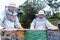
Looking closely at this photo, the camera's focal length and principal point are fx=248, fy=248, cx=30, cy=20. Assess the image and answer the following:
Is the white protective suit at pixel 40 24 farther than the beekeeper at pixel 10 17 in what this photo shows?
Yes

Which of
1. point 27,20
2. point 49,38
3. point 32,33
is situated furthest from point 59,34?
point 27,20

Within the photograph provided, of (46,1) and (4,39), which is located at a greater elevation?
(46,1)

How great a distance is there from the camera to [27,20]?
12766 millimetres

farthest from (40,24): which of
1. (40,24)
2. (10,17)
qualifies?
(10,17)

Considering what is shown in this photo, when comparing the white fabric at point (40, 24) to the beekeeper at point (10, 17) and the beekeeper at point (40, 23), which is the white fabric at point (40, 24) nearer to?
the beekeeper at point (40, 23)

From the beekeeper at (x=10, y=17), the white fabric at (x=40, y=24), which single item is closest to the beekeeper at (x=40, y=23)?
the white fabric at (x=40, y=24)

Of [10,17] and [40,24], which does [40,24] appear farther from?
[10,17]

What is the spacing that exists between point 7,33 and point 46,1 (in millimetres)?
9044

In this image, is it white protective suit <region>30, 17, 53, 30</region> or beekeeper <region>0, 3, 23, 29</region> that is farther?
white protective suit <region>30, 17, 53, 30</region>

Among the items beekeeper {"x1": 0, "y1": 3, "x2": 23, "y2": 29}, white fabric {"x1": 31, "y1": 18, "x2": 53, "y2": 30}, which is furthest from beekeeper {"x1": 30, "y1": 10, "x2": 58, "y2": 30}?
beekeeper {"x1": 0, "y1": 3, "x2": 23, "y2": 29}

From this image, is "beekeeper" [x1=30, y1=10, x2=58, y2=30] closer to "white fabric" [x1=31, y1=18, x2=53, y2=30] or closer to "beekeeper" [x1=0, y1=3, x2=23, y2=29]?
"white fabric" [x1=31, y1=18, x2=53, y2=30]

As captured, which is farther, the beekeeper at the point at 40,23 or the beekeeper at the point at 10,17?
the beekeeper at the point at 40,23

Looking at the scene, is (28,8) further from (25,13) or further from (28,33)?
(28,33)

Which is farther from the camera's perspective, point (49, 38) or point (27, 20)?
point (27, 20)
